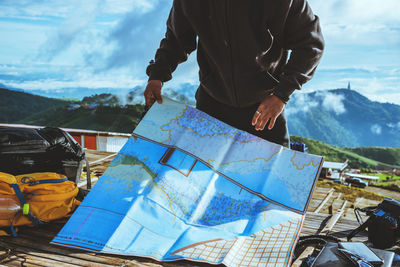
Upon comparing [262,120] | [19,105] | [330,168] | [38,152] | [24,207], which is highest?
[330,168]

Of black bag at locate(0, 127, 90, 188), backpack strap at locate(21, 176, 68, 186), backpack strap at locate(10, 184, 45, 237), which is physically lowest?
backpack strap at locate(10, 184, 45, 237)

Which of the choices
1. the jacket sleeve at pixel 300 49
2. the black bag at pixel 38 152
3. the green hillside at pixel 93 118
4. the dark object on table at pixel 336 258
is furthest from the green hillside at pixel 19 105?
the dark object on table at pixel 336 258

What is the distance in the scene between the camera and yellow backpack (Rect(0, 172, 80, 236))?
6.87 ft

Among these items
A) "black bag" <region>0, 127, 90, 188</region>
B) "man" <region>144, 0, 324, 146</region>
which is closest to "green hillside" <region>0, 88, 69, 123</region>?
"black bag" <region>0, 127, 90, 188</region>

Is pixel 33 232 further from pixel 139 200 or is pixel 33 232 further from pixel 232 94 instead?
pixel 232 94

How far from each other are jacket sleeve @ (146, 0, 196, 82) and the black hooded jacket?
0.05ft

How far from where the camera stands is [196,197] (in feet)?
6.64

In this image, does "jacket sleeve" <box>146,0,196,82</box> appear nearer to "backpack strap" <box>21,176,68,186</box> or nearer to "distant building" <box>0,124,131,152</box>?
"backpack strap" <box>21,176,68,186</box>

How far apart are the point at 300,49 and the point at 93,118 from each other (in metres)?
74.5

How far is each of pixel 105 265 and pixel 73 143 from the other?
5.50 feet

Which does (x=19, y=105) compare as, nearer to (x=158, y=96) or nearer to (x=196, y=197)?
(x=158, y=96)

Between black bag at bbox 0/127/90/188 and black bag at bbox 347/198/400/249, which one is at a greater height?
black bag at bbox 347/198/400/249

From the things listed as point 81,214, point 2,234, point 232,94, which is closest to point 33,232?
point 2,234

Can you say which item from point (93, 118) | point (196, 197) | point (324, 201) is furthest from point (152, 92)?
point (93, 118)
